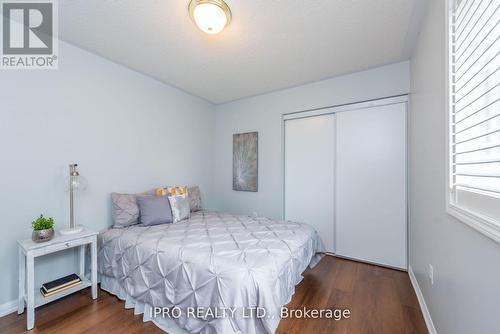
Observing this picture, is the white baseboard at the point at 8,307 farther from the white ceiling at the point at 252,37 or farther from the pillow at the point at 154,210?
the white ceiling at the point at 252,37

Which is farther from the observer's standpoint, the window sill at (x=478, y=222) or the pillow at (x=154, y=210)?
the pillow at (x=154, y=210)

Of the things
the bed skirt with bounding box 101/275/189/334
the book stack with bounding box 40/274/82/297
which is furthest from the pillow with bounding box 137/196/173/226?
the book stack with bounding box 40/274/82/297

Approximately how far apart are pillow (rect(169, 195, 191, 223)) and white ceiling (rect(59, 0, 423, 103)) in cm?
169

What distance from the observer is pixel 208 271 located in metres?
1.45

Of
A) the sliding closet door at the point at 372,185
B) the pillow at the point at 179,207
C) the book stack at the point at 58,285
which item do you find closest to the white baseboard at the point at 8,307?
the book stack at the point at 58,285

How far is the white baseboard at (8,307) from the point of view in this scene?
176cm

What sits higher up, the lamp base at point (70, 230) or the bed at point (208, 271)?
the lamp base at point (70, 230)

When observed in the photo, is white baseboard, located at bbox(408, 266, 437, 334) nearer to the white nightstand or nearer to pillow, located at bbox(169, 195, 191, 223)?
pillow, located at bbox(169, 195, 191, 223)

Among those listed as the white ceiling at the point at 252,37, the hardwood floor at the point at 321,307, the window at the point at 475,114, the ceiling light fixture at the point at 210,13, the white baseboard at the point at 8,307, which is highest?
the white ceiling at the point at 252,37

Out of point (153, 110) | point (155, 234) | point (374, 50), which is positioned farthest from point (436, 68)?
point (153, 110)

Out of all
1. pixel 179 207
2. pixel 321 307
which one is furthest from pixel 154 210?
pixel 321 307

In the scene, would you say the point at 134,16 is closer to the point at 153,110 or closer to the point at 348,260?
the point at 153,110

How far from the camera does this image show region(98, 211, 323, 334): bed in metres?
1.32

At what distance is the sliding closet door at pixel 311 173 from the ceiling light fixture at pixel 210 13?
1935mm
